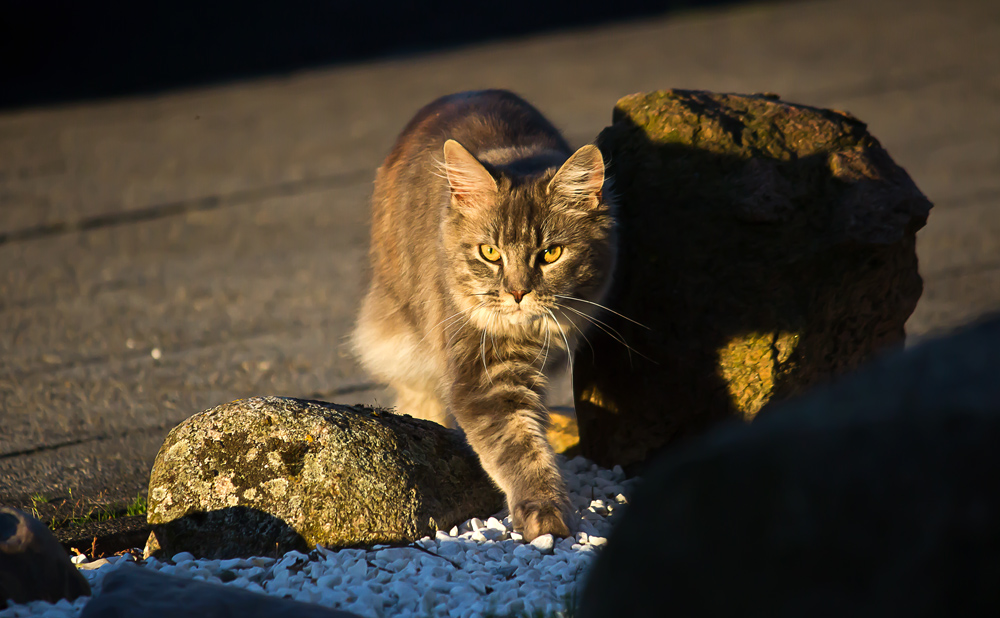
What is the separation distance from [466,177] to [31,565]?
6.06 ft

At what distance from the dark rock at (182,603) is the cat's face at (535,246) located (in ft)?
4.36

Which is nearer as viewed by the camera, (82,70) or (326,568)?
(326,568)

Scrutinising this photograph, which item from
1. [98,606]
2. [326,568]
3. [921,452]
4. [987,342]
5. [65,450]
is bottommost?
[65,450]

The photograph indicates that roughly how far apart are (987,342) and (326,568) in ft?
6.30

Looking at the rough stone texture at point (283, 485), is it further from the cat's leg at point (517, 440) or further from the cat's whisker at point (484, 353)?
the cat's whisker at point (484, 353)

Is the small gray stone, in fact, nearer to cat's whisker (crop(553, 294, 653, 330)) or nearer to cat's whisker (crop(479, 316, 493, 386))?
cat's whisker (crop(479, 316, 493, 386))

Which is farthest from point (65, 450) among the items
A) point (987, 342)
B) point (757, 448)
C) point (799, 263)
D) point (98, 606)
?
point (987, 342)

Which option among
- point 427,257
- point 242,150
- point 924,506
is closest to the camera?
point 924,506

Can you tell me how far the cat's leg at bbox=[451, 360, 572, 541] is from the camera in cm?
293

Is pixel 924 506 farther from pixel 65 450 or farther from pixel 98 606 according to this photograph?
pixel 65 450

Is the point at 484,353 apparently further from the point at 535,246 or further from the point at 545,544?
the point at 545,544

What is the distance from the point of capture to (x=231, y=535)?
280cm

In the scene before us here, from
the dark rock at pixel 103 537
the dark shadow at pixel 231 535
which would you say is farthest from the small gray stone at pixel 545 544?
the dark rock at pixel 103 537

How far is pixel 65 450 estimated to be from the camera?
154 inches
